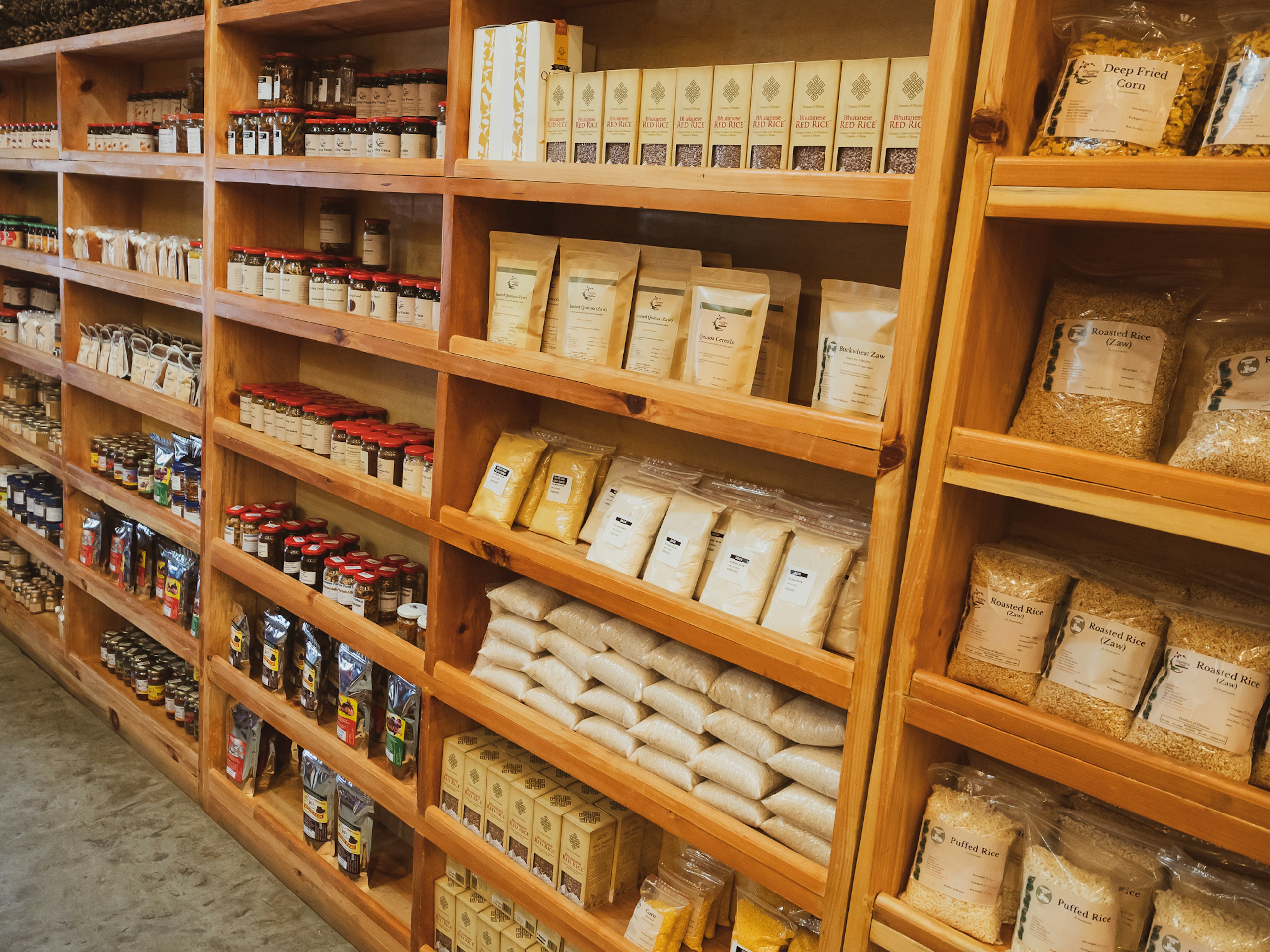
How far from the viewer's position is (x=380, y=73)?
7.38 feet

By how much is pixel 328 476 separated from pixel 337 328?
13.7 inches

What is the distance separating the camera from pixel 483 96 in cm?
178

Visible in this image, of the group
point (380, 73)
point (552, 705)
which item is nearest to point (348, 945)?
point (552, 705)

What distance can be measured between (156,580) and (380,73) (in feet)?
6.20

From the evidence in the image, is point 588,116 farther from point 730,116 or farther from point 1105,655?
point 1105,655

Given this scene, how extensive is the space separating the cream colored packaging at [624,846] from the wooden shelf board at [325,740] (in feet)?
1.62

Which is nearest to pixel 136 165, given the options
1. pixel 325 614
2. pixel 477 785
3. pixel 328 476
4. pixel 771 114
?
pixel 328 476

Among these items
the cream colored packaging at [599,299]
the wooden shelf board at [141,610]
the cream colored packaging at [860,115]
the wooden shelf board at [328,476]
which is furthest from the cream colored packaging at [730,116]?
the wooden shelf board at [141,610]

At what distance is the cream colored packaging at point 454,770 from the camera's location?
6.64 feet

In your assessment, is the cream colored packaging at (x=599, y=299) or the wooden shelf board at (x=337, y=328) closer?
the cream colored packaging at (x=599, y=299)

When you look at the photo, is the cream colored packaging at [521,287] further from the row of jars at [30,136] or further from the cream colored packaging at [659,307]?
the row of jars at [30,136]

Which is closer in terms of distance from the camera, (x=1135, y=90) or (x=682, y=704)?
(x=1135, y=90)

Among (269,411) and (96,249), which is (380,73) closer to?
(269,411)

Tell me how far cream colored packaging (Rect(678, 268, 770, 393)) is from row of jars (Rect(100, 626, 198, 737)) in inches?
87.4
